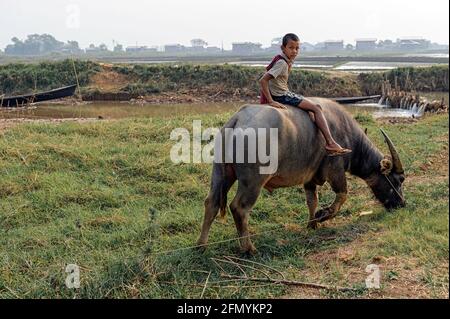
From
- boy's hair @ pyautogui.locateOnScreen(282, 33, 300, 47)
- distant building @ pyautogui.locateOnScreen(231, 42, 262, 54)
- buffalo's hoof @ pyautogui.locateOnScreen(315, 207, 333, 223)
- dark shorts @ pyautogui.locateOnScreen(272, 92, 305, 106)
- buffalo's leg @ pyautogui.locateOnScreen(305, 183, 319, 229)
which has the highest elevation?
distant building @ pyautogui.locateOnScreen(231, 42, 262, 54)

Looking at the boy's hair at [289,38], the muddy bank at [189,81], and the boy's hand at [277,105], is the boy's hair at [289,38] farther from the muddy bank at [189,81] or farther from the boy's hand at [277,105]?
the muddy bank at [189,81]

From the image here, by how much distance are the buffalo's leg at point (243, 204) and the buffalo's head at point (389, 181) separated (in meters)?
1.69

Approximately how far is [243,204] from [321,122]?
3.54 ft

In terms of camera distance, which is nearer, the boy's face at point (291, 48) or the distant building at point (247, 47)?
the boy's face at point (291, 48)

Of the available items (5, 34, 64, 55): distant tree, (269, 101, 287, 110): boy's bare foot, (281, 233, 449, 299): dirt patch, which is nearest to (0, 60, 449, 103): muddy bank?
(269, 101, 287, 110): boy's bare foot

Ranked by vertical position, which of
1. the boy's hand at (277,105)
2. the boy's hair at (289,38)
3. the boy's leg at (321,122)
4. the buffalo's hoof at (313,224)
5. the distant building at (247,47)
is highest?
the distant building at (247,47)

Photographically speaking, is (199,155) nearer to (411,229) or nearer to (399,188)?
(399,188)

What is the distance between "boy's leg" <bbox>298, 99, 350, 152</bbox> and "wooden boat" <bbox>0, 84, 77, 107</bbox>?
553 inches

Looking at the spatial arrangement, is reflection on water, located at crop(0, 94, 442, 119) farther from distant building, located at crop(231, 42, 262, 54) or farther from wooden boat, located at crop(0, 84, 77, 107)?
distant building, located at crop(231, 42, 262, 54)

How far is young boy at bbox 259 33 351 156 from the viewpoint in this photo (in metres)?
4.31

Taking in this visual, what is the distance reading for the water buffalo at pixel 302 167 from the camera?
4.06 metres
